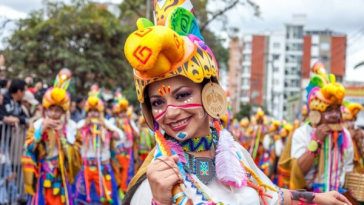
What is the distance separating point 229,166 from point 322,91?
9.22ft

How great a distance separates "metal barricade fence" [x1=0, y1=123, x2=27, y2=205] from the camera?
24.1 feet

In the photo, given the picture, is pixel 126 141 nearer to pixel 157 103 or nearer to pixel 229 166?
pixel 157 103

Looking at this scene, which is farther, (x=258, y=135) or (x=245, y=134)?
(x=245, y=134)

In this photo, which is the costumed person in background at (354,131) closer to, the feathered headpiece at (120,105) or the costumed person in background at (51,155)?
the costumed person in background at (51,155)

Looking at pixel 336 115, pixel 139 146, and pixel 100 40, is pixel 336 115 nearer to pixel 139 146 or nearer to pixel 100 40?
pixel 139 146

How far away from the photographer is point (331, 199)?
2965 millimetres

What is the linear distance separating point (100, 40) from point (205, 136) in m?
15.1

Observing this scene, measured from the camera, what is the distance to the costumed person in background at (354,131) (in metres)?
6.81

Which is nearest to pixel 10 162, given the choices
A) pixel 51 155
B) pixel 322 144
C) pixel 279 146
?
pixel 51 155

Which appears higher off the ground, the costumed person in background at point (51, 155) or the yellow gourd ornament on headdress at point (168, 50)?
the yellow gourd ornament on headdress at point (168, 50)

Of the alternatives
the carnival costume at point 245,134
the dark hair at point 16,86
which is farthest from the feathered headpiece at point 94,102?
the carnival costume at point 245,134

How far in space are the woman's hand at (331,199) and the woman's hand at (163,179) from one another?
3.58 ft

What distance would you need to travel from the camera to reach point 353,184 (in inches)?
211

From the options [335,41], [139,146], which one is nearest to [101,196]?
[139,146]
